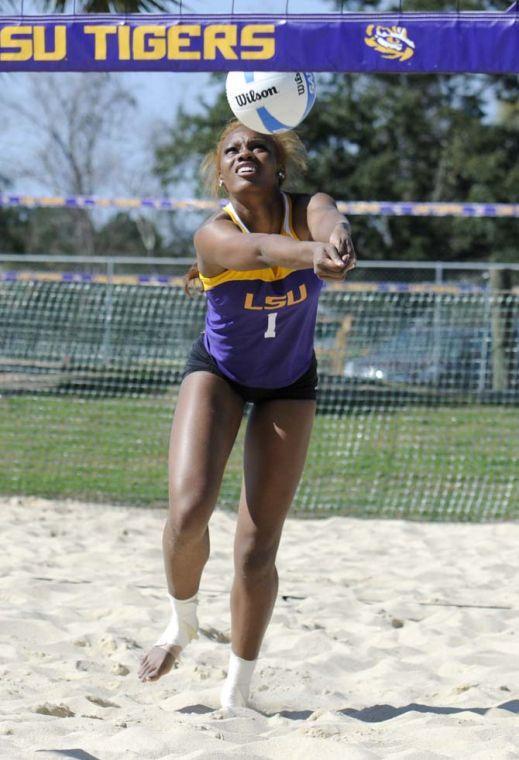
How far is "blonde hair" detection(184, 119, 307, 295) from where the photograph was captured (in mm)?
3648

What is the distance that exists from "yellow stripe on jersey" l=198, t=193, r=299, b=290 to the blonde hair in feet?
0.52

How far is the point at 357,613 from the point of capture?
5016mm

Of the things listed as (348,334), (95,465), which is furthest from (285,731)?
(348,334)

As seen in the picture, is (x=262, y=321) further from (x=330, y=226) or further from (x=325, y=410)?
(x=325, y=410)

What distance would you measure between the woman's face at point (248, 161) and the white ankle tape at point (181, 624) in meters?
1.41

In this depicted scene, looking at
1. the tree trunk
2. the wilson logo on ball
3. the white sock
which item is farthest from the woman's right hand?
the tree trunk

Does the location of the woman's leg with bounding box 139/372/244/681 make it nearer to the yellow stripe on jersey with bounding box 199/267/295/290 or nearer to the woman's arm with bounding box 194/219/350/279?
the yellow stripe on jersey with bounding box 199/267/295/290

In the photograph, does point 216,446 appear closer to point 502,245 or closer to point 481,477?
point 481,477

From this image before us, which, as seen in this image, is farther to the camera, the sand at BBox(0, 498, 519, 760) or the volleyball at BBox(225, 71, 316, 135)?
the volleyball at BBox(225, 71, 316, 135)

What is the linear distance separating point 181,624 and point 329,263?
1.52m

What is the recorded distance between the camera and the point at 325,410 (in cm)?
1066

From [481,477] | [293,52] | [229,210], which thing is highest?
[293,52]

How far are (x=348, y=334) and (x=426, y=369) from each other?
2.85 ft

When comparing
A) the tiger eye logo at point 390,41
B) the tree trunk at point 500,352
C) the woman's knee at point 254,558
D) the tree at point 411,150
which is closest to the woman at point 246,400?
the woman's knee at point 254,558
